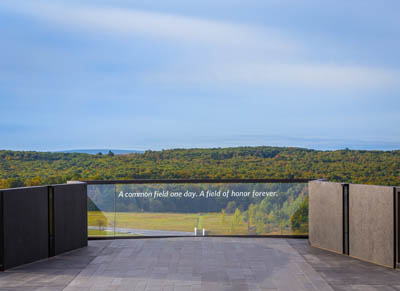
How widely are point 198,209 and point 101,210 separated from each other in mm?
2052

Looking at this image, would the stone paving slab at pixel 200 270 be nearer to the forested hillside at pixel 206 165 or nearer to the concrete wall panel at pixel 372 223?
the concrete wall panel at pixel 372 223

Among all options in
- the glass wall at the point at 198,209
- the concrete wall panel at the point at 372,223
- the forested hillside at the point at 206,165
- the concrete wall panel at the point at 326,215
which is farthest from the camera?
the forested hillside at the point at 206,165

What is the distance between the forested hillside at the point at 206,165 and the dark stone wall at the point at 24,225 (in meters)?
15.3

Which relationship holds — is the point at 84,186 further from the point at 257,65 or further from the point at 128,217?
the point at 257,65

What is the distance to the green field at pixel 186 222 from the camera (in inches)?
386

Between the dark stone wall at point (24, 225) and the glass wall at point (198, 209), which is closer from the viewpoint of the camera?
the dark stone wall at point (24, 225)

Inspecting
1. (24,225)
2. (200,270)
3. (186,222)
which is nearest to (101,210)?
(186,222)

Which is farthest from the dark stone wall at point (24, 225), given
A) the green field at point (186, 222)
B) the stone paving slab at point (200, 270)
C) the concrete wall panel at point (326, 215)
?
the concrete wall panel at point (326, 215)

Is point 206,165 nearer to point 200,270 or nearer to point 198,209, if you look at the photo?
point 198,209

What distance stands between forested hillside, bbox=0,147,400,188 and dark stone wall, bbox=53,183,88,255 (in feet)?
46.2

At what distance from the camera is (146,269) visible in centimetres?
674

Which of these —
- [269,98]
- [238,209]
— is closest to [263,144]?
[269,98]

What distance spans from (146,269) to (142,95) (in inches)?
1166

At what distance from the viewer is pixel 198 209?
1016 cm
